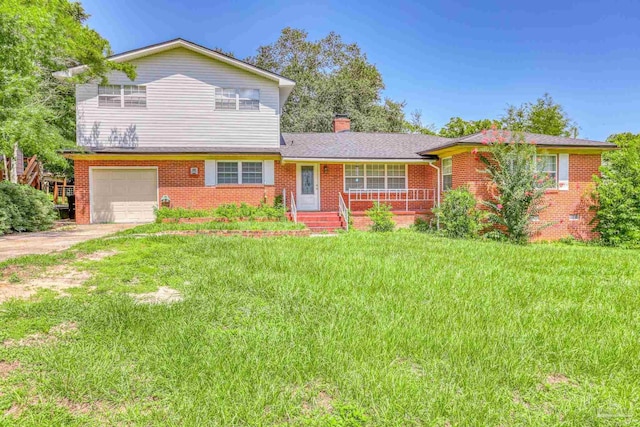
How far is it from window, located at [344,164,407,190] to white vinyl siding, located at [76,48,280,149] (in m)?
3.62

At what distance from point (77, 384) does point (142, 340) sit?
0.72m

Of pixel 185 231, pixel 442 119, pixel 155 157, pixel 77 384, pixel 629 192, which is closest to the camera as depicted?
pixel 77 384

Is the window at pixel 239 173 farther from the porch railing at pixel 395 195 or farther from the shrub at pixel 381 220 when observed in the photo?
the shrub at pixel 381 220

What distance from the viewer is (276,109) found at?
1591 centimetres

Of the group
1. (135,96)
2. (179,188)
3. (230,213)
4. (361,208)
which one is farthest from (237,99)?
(361,208)

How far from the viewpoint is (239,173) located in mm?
15328

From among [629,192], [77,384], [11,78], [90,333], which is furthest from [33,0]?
[629,192]

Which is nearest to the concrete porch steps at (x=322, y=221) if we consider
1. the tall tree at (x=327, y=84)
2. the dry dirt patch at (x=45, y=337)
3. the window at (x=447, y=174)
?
the window at (x=447, y=174)

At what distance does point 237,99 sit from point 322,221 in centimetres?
633

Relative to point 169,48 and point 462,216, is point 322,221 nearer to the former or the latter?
point 462,216

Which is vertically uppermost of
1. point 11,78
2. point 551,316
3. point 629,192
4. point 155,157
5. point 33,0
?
point 33,0

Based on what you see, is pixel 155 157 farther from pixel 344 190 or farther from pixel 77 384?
pixel 77 384

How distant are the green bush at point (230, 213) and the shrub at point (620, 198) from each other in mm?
11493

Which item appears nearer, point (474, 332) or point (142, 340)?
point (142, 340)
